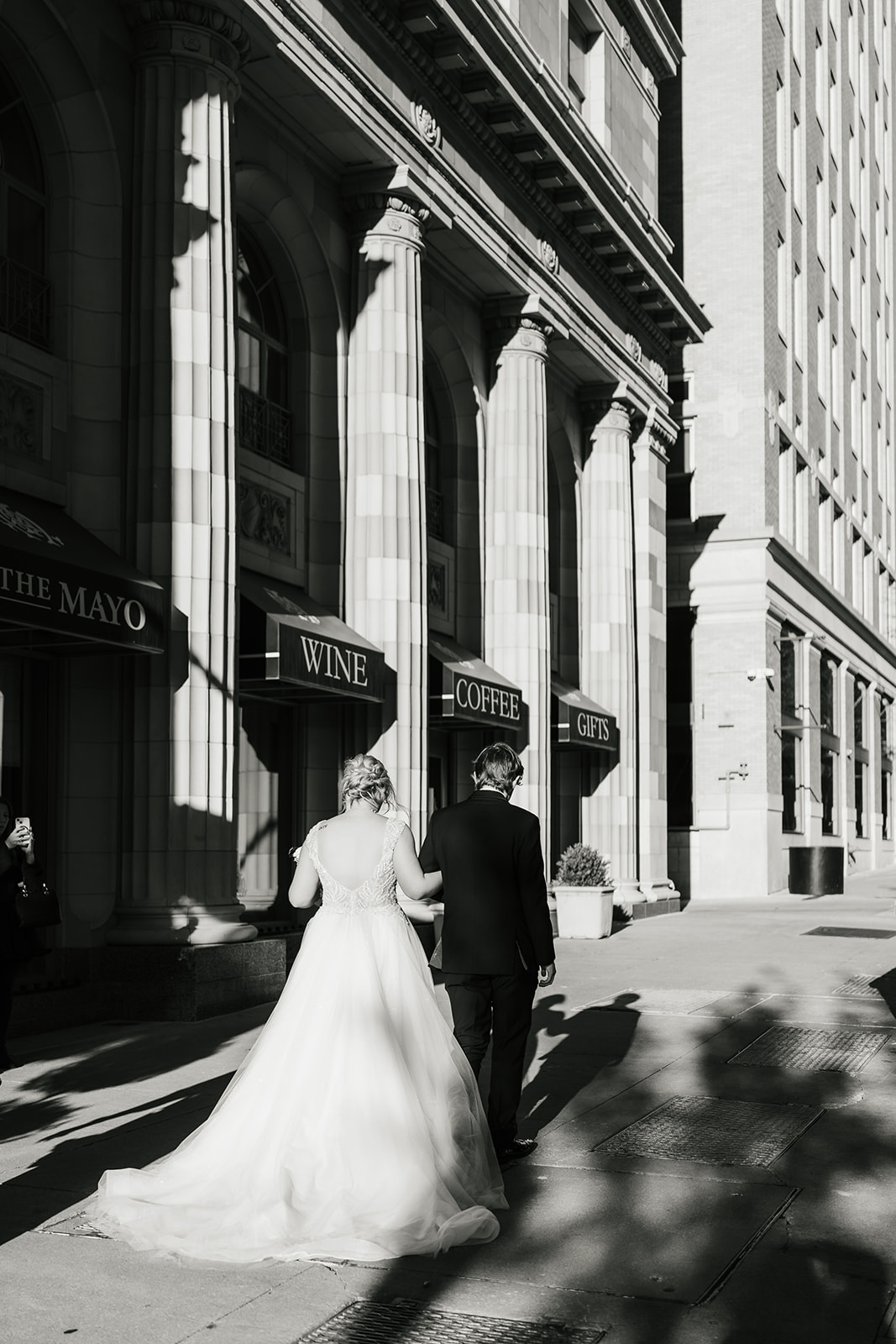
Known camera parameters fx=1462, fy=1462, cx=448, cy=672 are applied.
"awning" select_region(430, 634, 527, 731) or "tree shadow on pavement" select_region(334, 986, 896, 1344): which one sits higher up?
"awning" select_region(430, 634, 527, 731)

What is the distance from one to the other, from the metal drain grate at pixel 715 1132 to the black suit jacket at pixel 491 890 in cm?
125

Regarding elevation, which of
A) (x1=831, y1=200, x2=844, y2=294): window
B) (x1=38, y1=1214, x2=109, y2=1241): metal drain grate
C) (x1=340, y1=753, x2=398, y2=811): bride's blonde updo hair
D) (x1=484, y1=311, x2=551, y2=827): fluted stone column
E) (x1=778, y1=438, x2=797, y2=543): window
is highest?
(x1=831, y1=200, x2=844, y2=294): window

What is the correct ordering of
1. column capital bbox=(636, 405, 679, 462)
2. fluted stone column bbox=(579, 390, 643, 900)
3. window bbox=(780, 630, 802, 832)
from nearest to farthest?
1. fluted stone column bbox=(579, 390, 643, 900)
2. column capital bbox=(636, 405, 679, 462)
3. window bbox=(780, 630, 802, 832)

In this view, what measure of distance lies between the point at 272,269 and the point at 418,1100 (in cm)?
1344

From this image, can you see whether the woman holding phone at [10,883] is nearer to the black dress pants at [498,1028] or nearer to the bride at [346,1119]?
the bride at [346,1119]

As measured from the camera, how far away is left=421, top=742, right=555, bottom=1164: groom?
7.55 metres

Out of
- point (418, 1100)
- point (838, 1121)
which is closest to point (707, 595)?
point (838, 1121)

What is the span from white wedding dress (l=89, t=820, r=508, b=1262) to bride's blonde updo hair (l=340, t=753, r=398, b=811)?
17 cm

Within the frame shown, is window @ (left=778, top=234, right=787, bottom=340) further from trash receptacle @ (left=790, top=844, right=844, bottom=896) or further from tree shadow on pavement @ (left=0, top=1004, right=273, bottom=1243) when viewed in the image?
tree shadow on pavement @ (left=0, top=1004, right=273, bottom=1243)

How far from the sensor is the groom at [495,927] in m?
7.55

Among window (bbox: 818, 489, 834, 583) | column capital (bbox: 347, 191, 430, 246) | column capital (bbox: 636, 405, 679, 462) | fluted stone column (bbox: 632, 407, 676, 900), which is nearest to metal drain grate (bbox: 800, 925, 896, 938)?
fluted stone column (bbox: 632, 407, 676, 900)

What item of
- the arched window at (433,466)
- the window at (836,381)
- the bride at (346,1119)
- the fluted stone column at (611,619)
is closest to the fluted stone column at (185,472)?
the bride at (346,1119)

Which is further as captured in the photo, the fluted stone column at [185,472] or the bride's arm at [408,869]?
the fluted stone column at [185,472]

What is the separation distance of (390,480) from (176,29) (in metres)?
6.03
